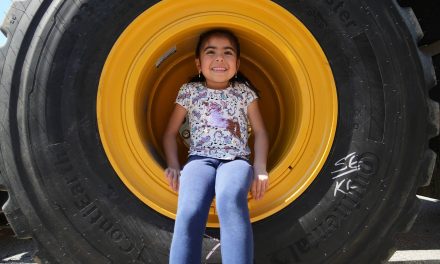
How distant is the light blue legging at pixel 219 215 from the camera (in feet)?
5.32

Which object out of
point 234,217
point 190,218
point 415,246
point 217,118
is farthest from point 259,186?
point 415,246

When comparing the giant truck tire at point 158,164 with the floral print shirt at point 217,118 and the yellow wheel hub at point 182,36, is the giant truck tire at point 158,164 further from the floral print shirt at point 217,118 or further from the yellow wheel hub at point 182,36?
the floral print shirt at point 217,118

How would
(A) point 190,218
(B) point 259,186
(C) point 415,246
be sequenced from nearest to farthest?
(A) point 190,218
(B) point 259,186
(C) point 415,246

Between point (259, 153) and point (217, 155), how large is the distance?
0.18m

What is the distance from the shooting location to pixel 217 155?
2.01m

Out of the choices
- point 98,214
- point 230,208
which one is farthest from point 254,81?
point 98,214

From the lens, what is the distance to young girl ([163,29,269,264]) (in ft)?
5.39

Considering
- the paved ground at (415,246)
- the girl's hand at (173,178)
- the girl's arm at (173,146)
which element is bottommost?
the paved ground at (415,246)

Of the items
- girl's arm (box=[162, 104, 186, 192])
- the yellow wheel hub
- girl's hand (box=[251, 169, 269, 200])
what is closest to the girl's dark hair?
the yellow wheel hub

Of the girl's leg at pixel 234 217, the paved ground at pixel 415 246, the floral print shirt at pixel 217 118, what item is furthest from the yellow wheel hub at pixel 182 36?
the paved ground at pixel 415 246

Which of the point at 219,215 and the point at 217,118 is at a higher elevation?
Answer: the point at 217,118

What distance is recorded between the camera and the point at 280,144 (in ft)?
7.02

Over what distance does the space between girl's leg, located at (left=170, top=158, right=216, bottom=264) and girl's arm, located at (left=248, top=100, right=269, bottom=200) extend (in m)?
0.17

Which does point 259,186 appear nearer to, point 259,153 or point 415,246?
point 259,153
